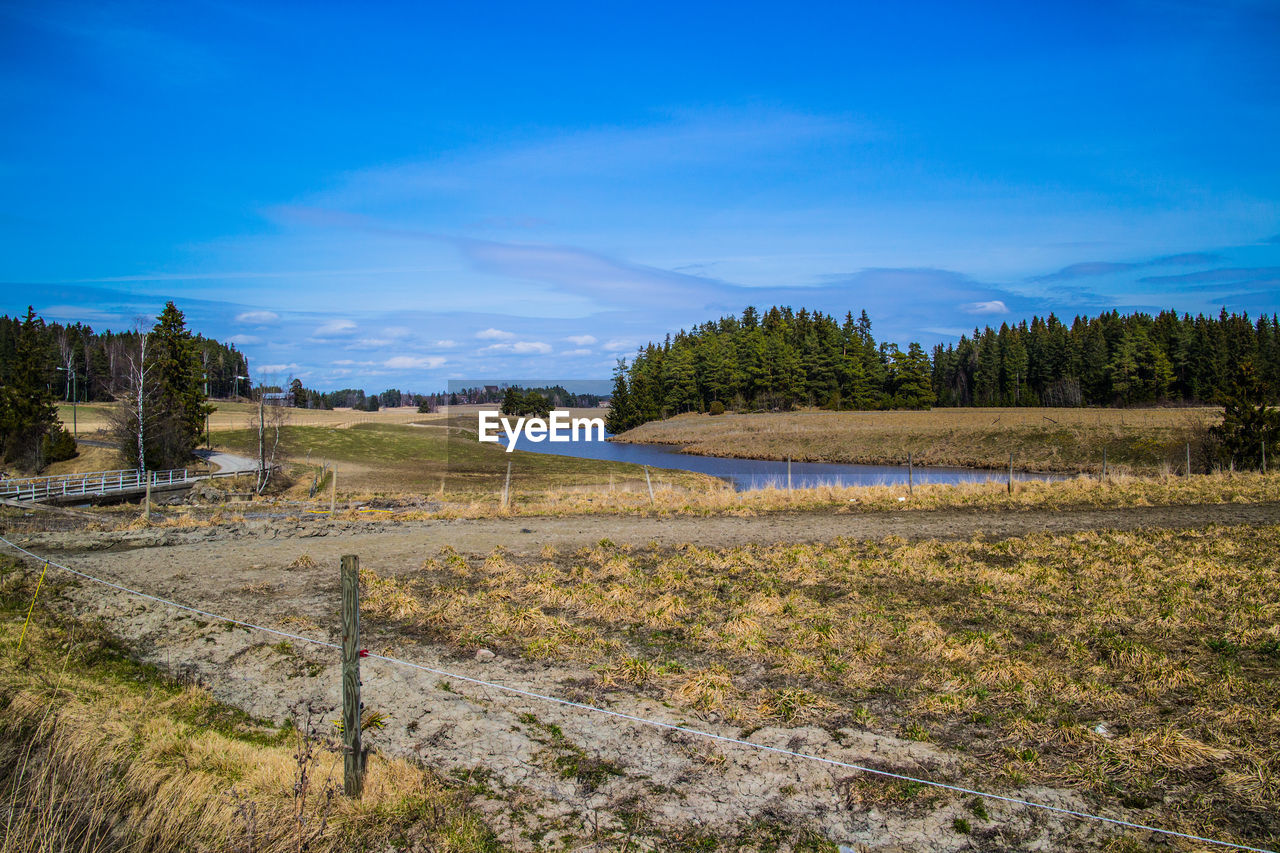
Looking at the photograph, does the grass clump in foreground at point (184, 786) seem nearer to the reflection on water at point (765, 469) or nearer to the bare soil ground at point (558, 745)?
the bare soil ground at point (558, 745)

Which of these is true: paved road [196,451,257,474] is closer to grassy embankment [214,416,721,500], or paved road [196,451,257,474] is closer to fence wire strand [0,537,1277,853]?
grassy embankment [214,416,721,500]

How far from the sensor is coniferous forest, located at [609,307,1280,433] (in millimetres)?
91312

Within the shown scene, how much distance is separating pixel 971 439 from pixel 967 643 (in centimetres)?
5266

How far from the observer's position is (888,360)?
102625 mm

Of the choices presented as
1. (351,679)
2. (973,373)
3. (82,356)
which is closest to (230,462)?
(351,679)

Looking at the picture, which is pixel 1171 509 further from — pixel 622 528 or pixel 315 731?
pixel 315 731

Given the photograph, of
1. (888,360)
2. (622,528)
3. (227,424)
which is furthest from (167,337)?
(888,360)

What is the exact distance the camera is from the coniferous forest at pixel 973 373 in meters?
91.3

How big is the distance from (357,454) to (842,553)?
51922 millimetres

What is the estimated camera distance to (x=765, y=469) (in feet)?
181

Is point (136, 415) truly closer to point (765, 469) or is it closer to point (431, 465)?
point (431, 465)

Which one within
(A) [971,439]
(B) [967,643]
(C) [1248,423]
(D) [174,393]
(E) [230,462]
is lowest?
(B) [967,643]

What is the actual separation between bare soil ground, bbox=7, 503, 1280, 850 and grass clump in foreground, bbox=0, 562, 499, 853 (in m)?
0.53

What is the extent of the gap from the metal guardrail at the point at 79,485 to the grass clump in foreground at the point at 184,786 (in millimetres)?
30401
